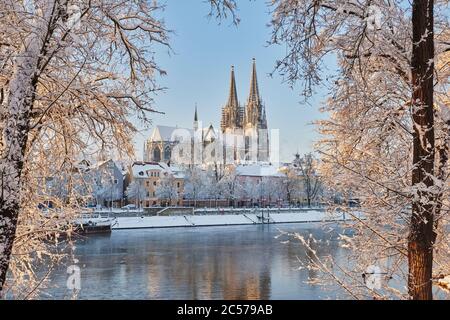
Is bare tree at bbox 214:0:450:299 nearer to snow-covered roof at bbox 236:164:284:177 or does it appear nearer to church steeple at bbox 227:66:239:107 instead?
snow-covered roof at bbox 236:164:284:177

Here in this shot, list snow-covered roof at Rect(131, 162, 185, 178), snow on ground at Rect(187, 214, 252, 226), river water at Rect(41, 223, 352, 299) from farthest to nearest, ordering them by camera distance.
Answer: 1. snow-covered roof at Rect(131, 162, 185, 178)
2. snow on ground at Rect(187, 214, 252, 226)
3. river water at Rect(41, 223, 352, 299)

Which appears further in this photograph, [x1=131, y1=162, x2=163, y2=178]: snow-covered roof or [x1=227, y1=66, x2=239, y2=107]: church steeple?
[x1=227, y1=66, x2=239, y2=107]: church steeple

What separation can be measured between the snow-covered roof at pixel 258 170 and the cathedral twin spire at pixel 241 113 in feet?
35.1

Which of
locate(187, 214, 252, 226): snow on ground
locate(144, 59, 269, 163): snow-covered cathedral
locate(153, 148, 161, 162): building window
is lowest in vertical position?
locate(187, 214, 252, 226): snow on ground

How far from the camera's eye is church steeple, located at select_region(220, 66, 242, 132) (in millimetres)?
83250

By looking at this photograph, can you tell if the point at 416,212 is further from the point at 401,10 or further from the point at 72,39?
the point at 72,39

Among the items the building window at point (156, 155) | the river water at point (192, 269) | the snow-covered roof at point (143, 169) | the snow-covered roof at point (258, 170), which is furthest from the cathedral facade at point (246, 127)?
the river water at point (192, 269)

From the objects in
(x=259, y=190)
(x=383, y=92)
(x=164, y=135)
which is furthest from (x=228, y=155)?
(x=383, y=92)

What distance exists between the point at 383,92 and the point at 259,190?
5759 cm

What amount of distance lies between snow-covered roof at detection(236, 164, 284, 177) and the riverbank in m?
21.1

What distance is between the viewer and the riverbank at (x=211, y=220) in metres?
38.6

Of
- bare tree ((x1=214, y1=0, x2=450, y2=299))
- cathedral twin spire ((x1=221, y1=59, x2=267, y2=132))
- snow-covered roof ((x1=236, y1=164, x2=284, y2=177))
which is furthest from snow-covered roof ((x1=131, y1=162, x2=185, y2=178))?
bare tree ((x1=214, y1=0, x2=450, y2=299))

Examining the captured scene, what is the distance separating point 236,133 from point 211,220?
4142cm

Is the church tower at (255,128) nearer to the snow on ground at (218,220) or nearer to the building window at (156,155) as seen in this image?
the building window at (156,155)
